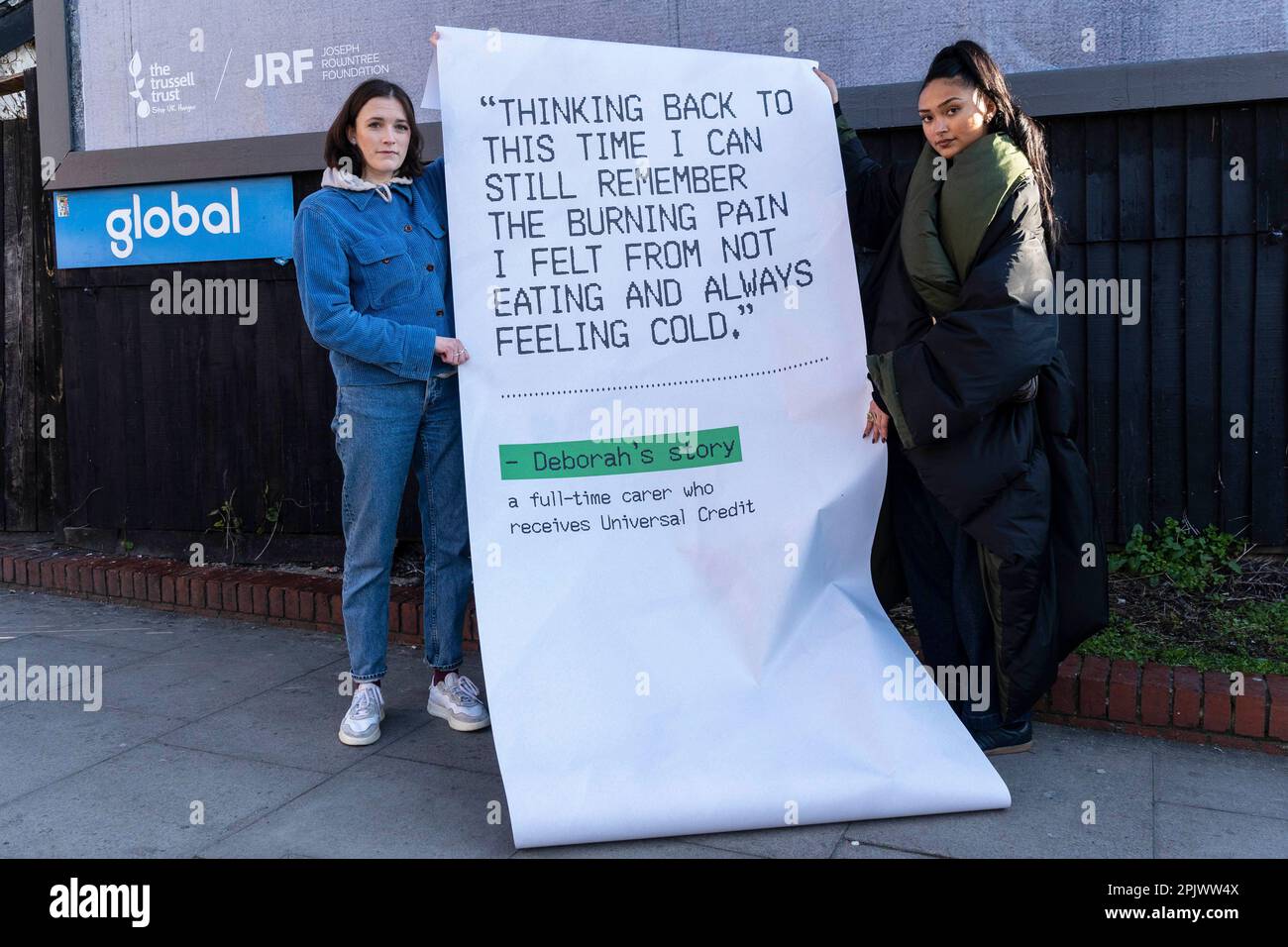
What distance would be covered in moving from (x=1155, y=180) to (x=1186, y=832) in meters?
2.54

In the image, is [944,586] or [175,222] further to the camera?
[175,222]

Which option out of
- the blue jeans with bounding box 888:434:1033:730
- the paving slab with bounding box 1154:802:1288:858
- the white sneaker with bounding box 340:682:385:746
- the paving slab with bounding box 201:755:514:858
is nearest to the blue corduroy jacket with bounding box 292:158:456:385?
the white sneaker with bounding box 340:682:385:746

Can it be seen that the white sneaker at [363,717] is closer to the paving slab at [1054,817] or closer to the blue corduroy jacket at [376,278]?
the blue corduroy jacket at [376,278]

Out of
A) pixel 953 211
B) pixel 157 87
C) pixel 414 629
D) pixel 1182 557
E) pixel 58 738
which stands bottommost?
pixel 58 738

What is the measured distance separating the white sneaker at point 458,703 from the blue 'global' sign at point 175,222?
2.46 m

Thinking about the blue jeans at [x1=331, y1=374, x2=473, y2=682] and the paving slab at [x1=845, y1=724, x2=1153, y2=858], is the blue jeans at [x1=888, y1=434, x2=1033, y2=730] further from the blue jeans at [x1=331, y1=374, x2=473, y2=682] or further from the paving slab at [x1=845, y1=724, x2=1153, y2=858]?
the blue jeans at [x1=331, y1=374, x2=473, y2=682]

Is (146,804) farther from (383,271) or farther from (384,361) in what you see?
(383,271)

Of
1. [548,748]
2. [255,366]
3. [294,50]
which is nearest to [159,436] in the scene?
[255,366]

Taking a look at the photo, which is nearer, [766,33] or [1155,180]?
[1155,180]

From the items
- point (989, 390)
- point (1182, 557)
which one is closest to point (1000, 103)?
point (989, 390)

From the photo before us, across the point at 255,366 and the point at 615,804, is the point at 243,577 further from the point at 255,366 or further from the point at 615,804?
the point at 615,804

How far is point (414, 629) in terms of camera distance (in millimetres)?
5023

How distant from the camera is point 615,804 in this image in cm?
317

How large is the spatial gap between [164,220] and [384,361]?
2.78m
